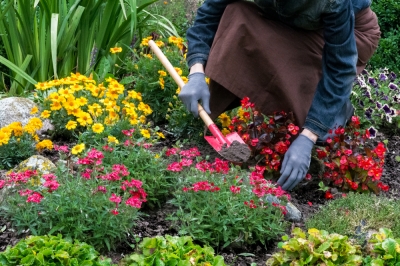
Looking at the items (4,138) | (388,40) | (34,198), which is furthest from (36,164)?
(388,40)

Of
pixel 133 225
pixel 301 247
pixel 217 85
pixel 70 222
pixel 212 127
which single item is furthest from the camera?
pixel 217 85

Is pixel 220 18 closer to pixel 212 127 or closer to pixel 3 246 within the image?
pixel 212 127

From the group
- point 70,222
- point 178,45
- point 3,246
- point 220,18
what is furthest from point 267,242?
point 178,45

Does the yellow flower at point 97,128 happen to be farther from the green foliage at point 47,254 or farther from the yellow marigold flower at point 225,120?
the green foliage at point 47,254

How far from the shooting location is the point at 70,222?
8.57ft

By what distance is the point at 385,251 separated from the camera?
2.35m

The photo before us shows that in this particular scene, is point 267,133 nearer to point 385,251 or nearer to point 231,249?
point 231,249

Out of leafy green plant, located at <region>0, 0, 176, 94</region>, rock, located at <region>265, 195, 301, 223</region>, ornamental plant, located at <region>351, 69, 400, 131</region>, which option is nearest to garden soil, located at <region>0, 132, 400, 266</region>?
rock, located at <region>265, 195, 301, 223</region>

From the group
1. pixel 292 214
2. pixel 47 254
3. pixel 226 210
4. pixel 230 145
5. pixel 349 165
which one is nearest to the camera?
pixel 47 254

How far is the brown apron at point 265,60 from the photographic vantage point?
3.44 metres

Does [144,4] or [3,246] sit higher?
[144,4]

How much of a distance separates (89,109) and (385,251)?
1.89 m

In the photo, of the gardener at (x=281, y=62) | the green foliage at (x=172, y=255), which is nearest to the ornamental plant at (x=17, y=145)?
the gardener at (x=281, y=62)

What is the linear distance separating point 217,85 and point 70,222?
4.50ft
